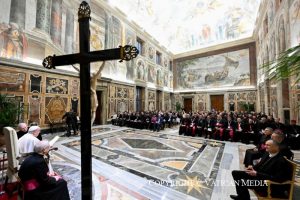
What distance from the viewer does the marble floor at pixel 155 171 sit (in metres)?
3.23

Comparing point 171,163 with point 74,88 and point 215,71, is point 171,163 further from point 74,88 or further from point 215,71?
point 215,71

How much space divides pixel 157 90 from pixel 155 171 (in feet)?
57.1

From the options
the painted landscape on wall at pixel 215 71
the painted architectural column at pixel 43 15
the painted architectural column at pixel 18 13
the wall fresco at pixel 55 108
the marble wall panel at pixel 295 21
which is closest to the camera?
the marble wall panel at pixel 295 21

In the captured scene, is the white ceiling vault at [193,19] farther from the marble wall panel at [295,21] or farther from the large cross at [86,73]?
the large cross at [86,73]

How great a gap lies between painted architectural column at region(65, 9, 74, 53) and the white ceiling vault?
15.9 feet

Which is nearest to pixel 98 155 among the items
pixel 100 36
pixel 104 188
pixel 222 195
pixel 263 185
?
pixel 104 188

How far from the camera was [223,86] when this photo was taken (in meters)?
20.6

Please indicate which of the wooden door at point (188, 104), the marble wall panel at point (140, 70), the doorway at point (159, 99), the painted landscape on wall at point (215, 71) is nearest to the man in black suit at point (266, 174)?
the marble wall panel at point (140, 70)

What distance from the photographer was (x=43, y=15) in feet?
29.0

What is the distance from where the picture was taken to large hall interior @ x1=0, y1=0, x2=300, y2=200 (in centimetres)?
348

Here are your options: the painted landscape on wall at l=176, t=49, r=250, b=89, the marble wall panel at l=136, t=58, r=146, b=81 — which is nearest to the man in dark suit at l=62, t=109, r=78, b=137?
the marble wall panel at l=136, t=58, r=146, b=81

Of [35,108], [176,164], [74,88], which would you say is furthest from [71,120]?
[176,164]

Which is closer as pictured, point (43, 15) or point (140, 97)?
point (43, 15)

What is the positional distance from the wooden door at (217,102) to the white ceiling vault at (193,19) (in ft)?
22.8
